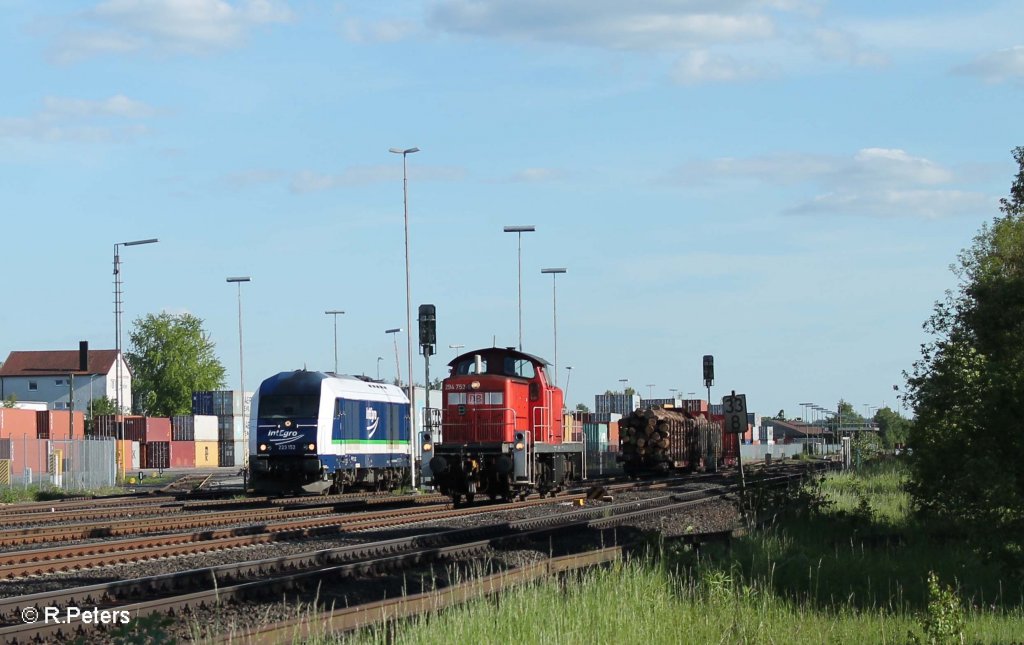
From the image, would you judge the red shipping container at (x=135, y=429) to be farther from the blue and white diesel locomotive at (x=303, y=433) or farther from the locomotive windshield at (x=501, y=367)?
the locomotive windshield at (x=501, y=367)

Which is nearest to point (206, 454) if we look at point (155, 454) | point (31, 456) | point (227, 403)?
point (155, 454)

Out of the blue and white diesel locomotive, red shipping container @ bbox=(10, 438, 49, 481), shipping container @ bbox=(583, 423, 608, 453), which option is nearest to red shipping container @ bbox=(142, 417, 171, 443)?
shipping container @ bbox=(583, 423, 608, 453)

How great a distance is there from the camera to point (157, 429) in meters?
104

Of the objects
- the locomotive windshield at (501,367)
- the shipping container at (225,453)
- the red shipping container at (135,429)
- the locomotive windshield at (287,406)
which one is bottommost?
the shipping container at (225,453)

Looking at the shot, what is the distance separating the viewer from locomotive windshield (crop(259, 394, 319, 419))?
34875 mm

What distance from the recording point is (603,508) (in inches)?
1160

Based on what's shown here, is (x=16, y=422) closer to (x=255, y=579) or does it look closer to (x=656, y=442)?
(x=656, y=442)

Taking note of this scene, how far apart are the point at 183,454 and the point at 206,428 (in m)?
10.7

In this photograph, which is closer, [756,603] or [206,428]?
[756,603]

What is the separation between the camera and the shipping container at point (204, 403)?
12131cm

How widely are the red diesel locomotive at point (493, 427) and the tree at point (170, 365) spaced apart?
120697 mm

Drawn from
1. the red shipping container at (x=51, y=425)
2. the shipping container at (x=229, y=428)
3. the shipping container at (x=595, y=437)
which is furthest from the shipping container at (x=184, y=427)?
the shipping container at (x=595, y=437)

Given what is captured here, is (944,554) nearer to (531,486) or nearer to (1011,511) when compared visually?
(1011,511)

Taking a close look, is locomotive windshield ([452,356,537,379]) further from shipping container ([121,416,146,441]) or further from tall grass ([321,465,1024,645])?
shipping container ([121,416,146,441])
